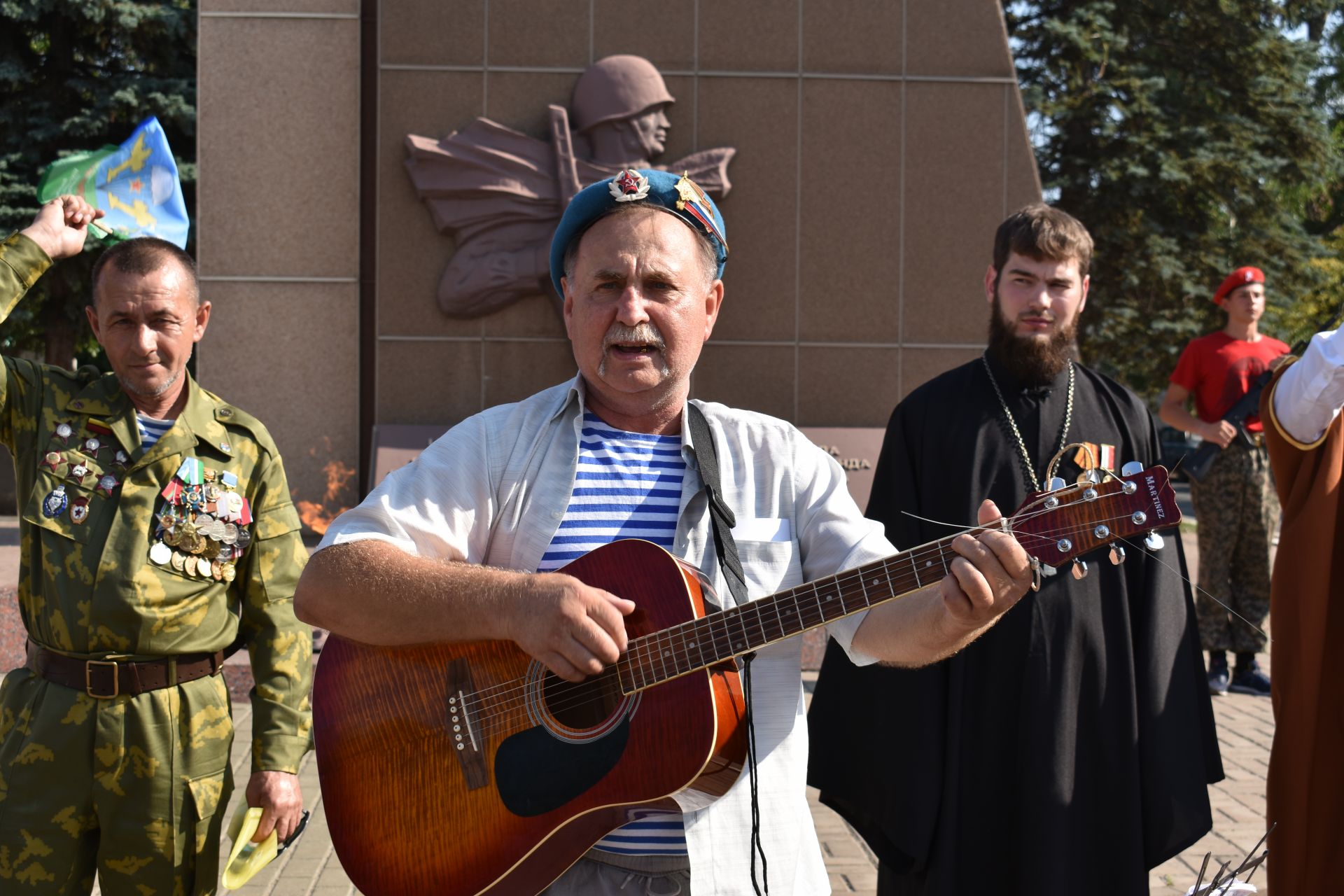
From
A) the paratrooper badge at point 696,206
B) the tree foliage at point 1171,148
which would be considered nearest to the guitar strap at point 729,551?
the paratrooper badge at point 696,206

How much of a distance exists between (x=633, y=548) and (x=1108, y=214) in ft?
57.0

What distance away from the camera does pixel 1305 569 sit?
3.13 metres

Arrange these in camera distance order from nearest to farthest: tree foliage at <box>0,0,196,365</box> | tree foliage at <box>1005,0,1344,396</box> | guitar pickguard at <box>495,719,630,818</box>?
guitar pickguard at <box>495,719,630,818</box>, tree foliage at <box>0,0,196,365</box>, tree foliage at <box>1005,0,1344,396</box>

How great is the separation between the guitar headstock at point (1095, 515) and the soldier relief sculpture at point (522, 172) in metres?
6.75

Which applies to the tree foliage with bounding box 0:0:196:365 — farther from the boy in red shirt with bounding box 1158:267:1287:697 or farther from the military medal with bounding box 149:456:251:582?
the military medal with bounding box 149:456:251:582

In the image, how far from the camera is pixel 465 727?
210 centimetres

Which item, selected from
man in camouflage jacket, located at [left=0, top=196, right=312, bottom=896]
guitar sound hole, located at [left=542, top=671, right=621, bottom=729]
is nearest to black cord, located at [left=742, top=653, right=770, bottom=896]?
guitar sound hole, located at [left=542, top=671, right=621, bottom=729]

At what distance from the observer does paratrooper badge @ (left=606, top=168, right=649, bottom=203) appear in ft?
6.84

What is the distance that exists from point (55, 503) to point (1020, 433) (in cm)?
250

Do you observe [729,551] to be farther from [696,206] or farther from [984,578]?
[696,206]

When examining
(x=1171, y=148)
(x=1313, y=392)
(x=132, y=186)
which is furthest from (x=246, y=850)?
(x=1171, y=148)

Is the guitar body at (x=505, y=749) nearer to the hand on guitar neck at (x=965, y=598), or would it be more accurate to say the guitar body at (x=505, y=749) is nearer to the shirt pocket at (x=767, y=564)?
the shirt pocket at (x=767, y=564)

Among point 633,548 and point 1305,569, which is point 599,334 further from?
point 1305,569

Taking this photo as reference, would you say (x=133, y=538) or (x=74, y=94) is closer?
(x=133, y=538)
